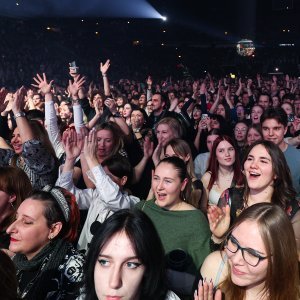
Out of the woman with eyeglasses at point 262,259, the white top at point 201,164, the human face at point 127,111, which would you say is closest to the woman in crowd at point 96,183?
the white top at point 201,164

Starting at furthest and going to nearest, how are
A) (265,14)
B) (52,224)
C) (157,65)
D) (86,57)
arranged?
(265,14) → (157,65) → (86,57) → (52,224)

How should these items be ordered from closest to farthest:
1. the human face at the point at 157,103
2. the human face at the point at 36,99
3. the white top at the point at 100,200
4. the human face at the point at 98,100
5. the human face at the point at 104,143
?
the white top at the point at 100,200, the human face at the point at 104,143, the human face at the point at 98,100, the human face at the point at 157,103, the human face at the point at 36,99

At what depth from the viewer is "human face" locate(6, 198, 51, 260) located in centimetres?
247

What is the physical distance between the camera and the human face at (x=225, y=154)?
430 centimetres

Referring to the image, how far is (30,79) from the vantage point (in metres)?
18.5

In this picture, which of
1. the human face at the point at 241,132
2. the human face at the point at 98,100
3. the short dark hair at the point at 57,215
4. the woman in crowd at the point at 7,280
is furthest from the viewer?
the human face at the point at 98,100

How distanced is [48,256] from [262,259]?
3.48 ft

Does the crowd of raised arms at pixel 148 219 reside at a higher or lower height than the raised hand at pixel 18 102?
lower

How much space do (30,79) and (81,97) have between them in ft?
39.0

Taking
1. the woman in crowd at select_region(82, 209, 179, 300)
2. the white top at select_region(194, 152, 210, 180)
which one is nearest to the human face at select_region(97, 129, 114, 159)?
the white top at select_region(194, 152, 210, 180)

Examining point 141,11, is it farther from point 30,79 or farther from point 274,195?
point 274,195

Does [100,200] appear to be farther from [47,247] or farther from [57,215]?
[47,247]

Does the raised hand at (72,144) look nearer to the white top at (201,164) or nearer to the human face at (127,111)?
the white top at (201,164)

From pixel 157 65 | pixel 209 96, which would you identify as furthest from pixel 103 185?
pixel 157 65
